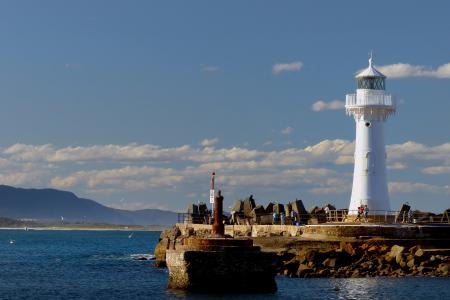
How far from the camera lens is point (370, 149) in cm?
5819

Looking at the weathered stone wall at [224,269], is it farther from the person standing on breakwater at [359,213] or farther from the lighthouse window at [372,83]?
the lighthouse window at [372,83]

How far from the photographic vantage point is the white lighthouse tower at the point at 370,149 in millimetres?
58031

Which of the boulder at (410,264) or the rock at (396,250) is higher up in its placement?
the rock at (396,250)

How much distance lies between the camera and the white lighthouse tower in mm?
58031

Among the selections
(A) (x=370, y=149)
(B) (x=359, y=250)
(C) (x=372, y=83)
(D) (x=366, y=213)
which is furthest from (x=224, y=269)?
(C) (x=372, y=83)

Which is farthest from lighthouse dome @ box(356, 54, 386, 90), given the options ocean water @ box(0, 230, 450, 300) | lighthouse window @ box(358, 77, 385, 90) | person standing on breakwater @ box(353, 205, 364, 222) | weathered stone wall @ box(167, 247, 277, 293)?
weathered stone wall @ box(167, 247, 277, 293)

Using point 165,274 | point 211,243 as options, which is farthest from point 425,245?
point 211,243

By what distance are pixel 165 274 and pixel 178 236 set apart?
950 cm

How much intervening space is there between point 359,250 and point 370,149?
8.24 m

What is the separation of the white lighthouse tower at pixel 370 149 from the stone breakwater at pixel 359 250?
14.2 ft

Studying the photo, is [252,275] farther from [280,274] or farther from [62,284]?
[62,284]

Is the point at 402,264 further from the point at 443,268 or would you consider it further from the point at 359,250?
→ the point at 359,250

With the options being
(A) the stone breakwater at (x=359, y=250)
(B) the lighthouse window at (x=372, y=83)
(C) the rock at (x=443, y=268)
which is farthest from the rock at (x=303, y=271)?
(B) the lighthouse window at (x=372, y=83)

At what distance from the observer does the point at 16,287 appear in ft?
168
